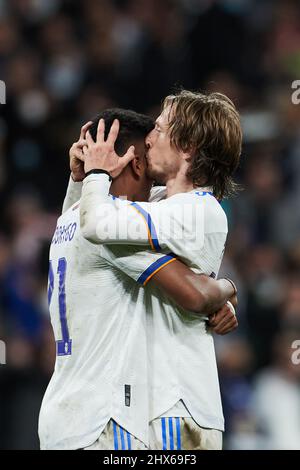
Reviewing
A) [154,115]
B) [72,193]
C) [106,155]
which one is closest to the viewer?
[106,155]

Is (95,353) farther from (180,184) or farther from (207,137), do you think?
(207,137)

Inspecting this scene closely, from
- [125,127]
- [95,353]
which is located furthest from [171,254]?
[125,127]

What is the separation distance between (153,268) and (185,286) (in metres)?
0.13

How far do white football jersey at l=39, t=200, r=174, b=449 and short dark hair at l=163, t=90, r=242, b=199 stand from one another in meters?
0.48

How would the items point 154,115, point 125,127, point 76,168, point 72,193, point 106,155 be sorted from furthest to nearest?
point 154,115 < point 72,193 < point 76,168 < point 125,127 < point 106,155

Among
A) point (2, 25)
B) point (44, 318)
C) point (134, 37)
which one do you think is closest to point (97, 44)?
point (134, 37)

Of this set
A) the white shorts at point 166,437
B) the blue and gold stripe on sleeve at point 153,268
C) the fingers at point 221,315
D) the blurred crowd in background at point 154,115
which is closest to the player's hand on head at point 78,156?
the blue and gold stripe on sleeve at point 153,268

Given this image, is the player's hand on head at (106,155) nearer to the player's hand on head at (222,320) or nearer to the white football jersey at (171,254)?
the white football jersey at (171,254)

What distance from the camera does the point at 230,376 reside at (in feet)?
20.9

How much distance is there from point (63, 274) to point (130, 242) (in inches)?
14.6

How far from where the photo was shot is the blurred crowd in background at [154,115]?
6.16 metres

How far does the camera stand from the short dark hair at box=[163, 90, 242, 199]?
11.4 ft

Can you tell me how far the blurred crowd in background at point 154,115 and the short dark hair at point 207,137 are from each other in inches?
112

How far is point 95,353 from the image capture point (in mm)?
3232
